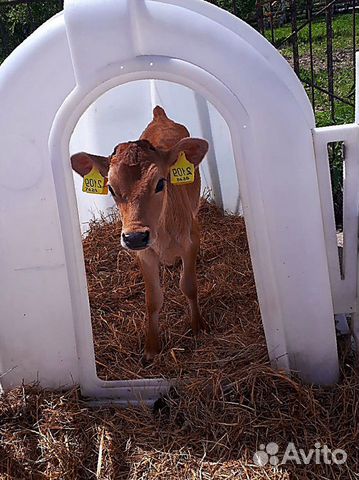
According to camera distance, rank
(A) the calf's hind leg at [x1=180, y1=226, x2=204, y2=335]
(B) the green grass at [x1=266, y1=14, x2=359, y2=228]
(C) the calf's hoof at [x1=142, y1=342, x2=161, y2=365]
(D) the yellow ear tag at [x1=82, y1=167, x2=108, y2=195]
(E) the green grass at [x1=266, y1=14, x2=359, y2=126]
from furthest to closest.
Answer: (E) the green grass at [x1=266, y1=14, x2=359, y2=126]
(B) the green grass at [x1=266, y1=14, x2=359, y2=228]
(A) the calf's hind leg at [x1=180, y1=226, x2=204, y2=335]
(C) the calf's hoof at [x1=142, y1=342, x2=161, y2=365]
(D) the yellow ear tag at [x1=82, y1=167, x2=108, y2=195]

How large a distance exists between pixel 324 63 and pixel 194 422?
986cm

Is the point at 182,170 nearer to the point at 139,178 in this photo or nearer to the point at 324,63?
the point at 139,178

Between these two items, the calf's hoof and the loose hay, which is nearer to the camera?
the loose hay

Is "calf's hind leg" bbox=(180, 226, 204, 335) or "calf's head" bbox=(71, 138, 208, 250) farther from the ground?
"calf's head" bbox=(71, 138, 208, 250)

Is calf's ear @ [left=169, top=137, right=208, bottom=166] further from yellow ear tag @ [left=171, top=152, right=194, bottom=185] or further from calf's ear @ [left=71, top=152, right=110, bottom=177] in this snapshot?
calf's ear @ [left=71, top=152, right=110, bottom=177]

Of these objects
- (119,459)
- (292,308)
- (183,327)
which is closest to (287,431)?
(292,308)

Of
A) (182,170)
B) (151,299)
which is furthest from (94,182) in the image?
(151,299)

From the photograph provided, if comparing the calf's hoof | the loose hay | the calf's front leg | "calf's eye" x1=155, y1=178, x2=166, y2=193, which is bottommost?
the loose hay

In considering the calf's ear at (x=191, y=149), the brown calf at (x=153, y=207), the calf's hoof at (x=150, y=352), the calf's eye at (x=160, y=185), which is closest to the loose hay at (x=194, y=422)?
the calf's hoof at (x=150, y=352)

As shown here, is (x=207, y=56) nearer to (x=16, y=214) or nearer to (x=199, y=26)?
(x=199, y=26)

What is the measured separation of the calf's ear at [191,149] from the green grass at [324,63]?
3705mm

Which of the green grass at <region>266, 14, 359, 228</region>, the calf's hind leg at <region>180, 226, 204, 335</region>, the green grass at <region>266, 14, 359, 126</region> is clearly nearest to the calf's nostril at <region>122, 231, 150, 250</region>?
the calf's hind leg at <region>180, 226, 204, 335</region>

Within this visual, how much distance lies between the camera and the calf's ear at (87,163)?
3.68 meters

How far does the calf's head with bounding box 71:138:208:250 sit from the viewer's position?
3412mm
